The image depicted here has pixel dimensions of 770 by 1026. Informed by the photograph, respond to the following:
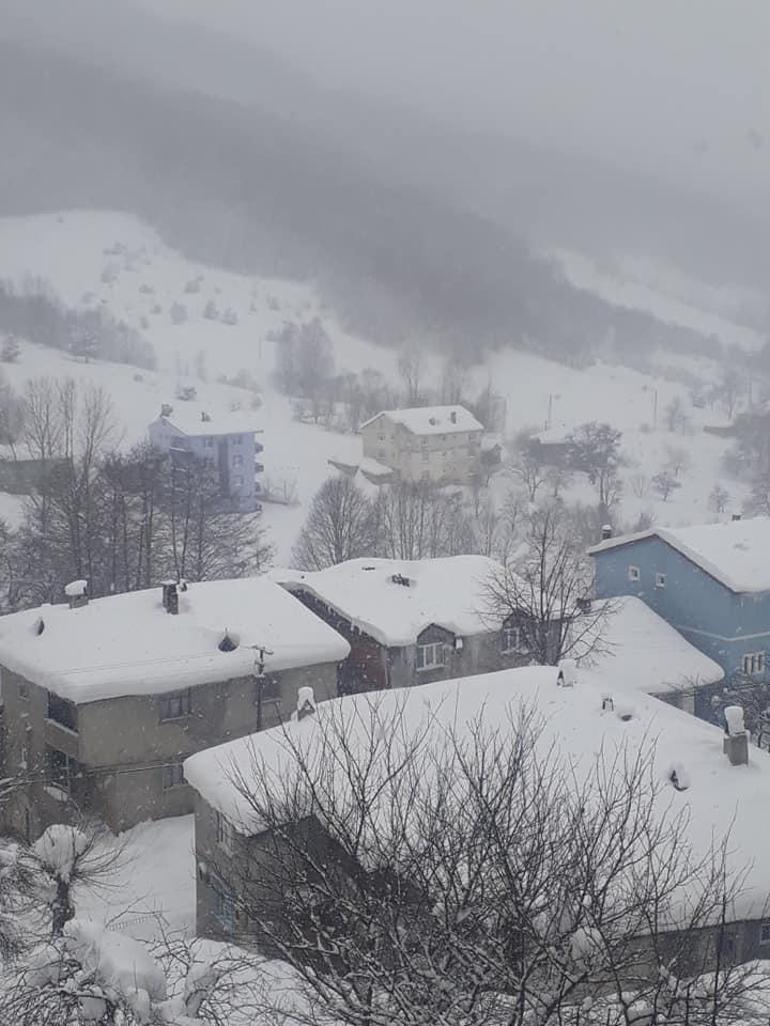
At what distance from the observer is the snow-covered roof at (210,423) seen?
174 feet

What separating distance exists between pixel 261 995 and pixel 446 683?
308 inches

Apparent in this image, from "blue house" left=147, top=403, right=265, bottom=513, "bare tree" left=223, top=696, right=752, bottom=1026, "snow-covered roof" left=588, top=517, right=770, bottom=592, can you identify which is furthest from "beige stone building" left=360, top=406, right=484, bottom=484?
"bare tree" left=223, top=696, right=752, bottom=1026

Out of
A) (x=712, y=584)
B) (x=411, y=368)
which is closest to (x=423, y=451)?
(x=411, y=368)

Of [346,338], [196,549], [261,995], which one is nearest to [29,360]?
[346,338]

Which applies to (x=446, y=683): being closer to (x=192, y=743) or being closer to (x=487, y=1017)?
(x=192, y=743)

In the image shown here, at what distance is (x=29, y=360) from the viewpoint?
257 feet

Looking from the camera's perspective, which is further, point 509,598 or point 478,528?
point 478,528

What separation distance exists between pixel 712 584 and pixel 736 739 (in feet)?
38.0

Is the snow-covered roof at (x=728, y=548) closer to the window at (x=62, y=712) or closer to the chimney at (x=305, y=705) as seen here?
the chimney at (x=305, y=705)

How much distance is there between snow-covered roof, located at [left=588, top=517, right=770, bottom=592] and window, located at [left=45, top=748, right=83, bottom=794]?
41.3 ft

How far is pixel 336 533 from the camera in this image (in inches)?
1469

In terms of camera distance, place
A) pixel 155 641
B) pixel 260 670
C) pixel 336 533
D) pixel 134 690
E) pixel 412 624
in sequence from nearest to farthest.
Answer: pixel 134 690, pixel 260 670, pixel 155 641, pixel 412 624, pixel 336 533

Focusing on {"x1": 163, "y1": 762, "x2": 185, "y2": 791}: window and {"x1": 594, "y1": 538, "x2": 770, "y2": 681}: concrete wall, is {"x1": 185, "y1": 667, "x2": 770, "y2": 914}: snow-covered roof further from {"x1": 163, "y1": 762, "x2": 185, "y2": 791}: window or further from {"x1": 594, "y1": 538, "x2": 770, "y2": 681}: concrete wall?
{"x1": 594, "y1": 538, "x2": 770, "y2": 681}: concrete wall

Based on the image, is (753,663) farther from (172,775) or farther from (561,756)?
(561,756)
